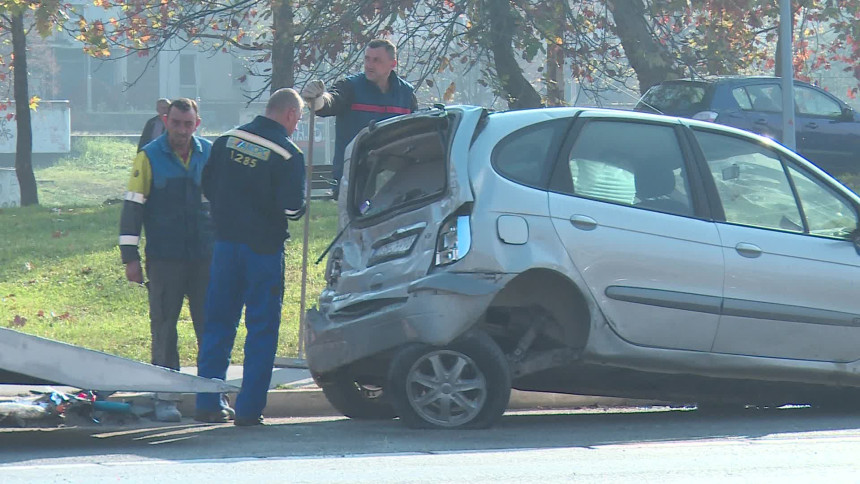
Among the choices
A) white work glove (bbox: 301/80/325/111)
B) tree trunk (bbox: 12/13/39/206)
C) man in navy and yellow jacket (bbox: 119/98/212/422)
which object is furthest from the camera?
tree trunk (bbox: 12/13/39/206)

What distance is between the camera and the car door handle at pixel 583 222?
6.78 m

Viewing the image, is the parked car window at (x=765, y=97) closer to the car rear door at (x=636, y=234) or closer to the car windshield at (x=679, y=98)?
the car windshield at (x=679, y=98)

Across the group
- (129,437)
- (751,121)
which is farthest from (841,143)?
(129,437)

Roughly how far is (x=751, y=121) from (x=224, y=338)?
34.5 feet

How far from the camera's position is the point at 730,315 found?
706 centimetres

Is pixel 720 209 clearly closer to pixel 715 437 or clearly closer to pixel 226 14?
pixel 715 437

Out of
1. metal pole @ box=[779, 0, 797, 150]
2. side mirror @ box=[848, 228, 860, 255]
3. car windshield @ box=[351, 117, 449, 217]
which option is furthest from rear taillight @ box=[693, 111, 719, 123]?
car windshield @ box=[351, 117, 449, 217]

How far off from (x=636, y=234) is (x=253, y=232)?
2075 millimetres

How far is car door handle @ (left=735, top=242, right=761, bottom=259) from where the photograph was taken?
7141 mm

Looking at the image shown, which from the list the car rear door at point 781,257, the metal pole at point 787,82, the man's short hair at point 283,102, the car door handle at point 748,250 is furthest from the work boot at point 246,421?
the metal pole at point 787,82

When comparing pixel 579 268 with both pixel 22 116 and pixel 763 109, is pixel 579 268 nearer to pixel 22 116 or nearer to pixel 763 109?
pixel 763 109

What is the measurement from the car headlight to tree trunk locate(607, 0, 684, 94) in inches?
426

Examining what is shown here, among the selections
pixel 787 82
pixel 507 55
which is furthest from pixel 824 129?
pixel 787 82

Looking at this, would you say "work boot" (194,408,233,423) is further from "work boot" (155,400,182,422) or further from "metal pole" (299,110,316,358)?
"metal pole" (299,110,316,358)
